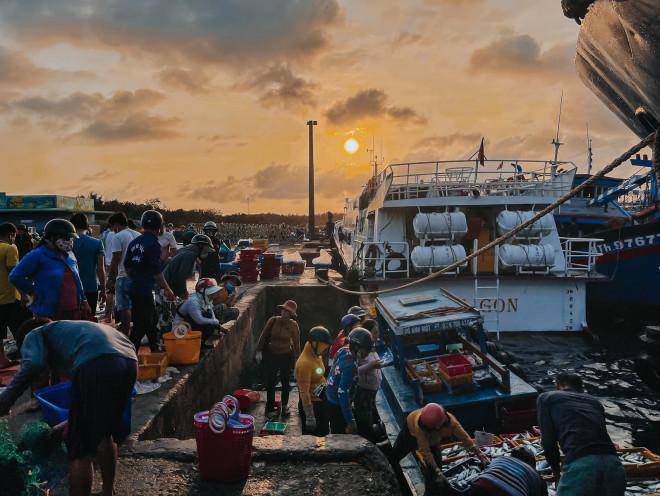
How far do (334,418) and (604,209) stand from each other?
2132 centimetres

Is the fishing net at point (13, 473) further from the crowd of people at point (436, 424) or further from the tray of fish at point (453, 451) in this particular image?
the tray of fish at point (453, 451)

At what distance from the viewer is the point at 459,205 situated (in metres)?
12.8

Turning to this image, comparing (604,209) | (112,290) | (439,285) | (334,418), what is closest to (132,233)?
(112,290)

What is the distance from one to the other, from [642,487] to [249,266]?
1297 centimetres

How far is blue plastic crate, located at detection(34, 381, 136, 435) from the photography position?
151 inches

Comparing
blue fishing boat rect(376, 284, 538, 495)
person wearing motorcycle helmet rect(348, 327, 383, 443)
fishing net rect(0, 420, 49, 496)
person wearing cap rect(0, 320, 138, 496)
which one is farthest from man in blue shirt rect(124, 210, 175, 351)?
blue fishing boat rect(376, 284, 538, 495)

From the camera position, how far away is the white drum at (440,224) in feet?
40.4

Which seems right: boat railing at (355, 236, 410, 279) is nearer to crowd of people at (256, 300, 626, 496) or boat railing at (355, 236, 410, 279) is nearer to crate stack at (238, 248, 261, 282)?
crate stack at (238, 248, 261, 282)

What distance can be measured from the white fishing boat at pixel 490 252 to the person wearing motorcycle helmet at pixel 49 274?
8.27 meters

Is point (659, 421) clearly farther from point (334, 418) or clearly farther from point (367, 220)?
point (367, 220)

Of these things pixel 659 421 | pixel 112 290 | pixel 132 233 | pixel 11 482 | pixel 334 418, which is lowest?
pixel 659 421

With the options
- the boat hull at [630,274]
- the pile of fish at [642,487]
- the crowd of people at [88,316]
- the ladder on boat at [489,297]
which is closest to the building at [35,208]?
the crowd of people at [88,316]

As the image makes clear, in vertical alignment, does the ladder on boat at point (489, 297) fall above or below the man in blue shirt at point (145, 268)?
below

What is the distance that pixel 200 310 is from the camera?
709cm
